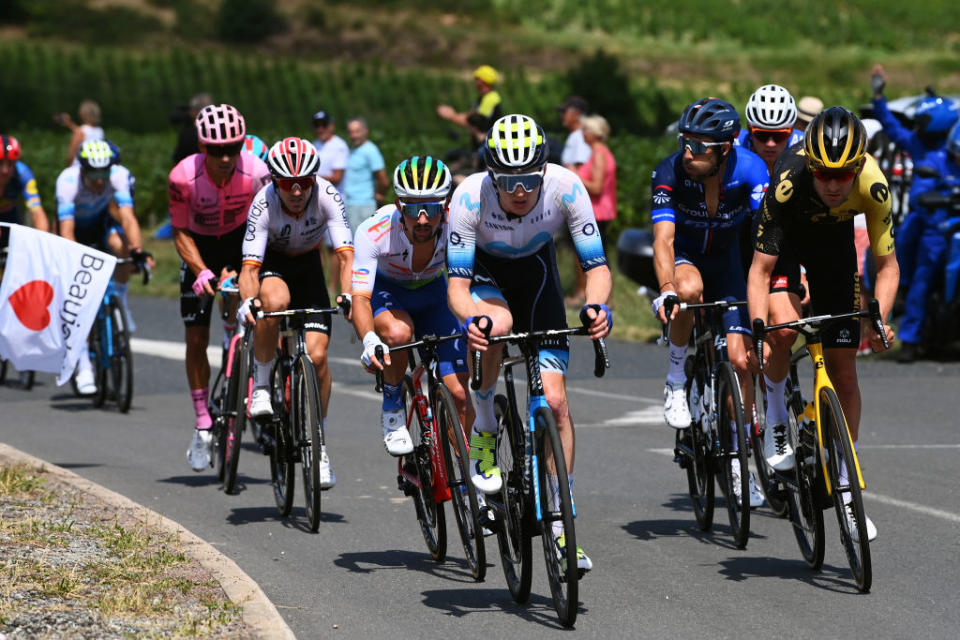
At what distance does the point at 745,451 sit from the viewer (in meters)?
7.95

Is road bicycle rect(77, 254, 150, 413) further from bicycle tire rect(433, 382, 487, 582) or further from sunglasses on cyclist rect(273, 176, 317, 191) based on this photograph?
bicycle tire rect(433, 382, 487, 582)

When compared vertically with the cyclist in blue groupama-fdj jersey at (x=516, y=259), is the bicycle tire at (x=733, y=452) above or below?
below

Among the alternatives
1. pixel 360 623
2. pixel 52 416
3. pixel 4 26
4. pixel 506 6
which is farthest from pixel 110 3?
pixel 360 623

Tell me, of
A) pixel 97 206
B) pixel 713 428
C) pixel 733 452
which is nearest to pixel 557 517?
pixel 733 452

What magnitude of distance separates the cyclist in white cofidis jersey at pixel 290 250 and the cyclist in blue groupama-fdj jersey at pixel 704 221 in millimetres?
1825

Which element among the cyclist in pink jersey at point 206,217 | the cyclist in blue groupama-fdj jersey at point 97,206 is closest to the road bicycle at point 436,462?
the cyclist in pink jersey at point 206,217

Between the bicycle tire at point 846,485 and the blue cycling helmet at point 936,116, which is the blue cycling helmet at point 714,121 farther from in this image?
the blue cycling helmet at point 936,116

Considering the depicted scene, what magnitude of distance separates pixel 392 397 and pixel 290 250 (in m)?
1.68

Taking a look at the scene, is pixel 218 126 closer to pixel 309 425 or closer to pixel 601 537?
pixel 309 425

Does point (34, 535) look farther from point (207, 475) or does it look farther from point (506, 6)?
point (506, 6)

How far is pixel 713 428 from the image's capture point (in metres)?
8.56

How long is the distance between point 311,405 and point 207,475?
245 centimetres

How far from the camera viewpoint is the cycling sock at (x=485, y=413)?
281 inches

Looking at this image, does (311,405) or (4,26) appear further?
(4,26)
